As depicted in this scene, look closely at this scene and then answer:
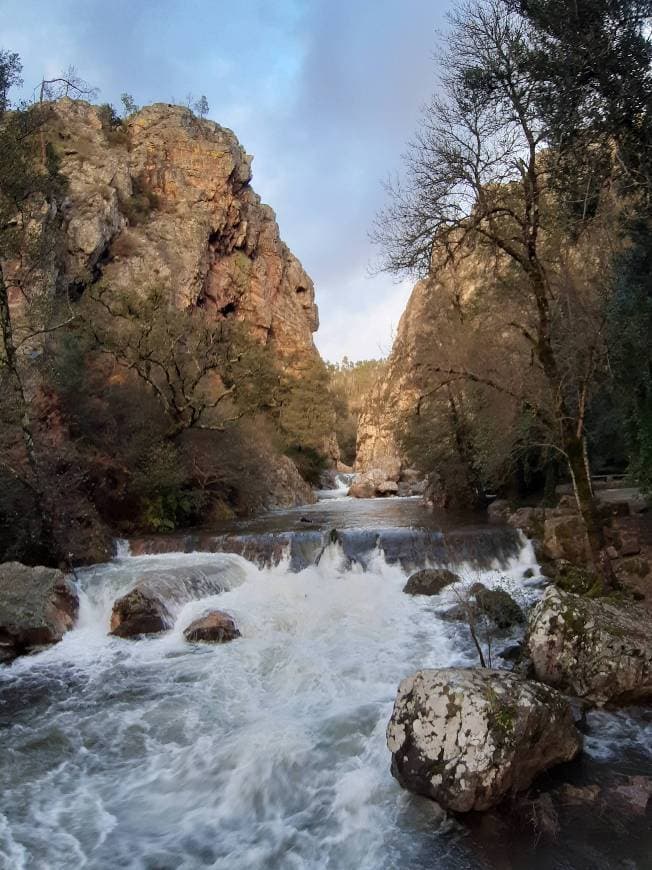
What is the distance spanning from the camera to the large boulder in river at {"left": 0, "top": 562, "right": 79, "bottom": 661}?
29.4ft

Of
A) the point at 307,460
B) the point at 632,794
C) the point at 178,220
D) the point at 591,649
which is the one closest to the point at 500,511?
the point at 591,649

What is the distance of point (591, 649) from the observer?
21.4 ft

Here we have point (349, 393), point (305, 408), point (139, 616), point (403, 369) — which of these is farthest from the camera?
point (349, 393)

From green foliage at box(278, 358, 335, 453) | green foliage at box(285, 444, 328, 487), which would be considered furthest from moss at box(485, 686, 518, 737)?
green foliage at box(285, 444, 328, 487)

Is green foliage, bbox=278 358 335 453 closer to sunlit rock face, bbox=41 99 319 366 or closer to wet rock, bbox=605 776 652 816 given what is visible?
sunlit rock face, bbox=41 99 319 366

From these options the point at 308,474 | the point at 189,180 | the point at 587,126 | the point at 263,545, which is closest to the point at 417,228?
the point at 587,126

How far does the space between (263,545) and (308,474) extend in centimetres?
2236

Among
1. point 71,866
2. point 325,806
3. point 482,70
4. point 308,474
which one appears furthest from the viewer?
point 308,474

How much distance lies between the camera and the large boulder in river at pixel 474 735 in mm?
4566

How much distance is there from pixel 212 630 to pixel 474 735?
18.8 ft

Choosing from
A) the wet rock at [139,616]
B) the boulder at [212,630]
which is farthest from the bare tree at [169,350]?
the boulder at [212,630]

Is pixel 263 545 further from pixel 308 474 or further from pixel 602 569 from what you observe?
pixel 308 474

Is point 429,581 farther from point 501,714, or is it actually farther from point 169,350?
point 169,350

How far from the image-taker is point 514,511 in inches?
677
